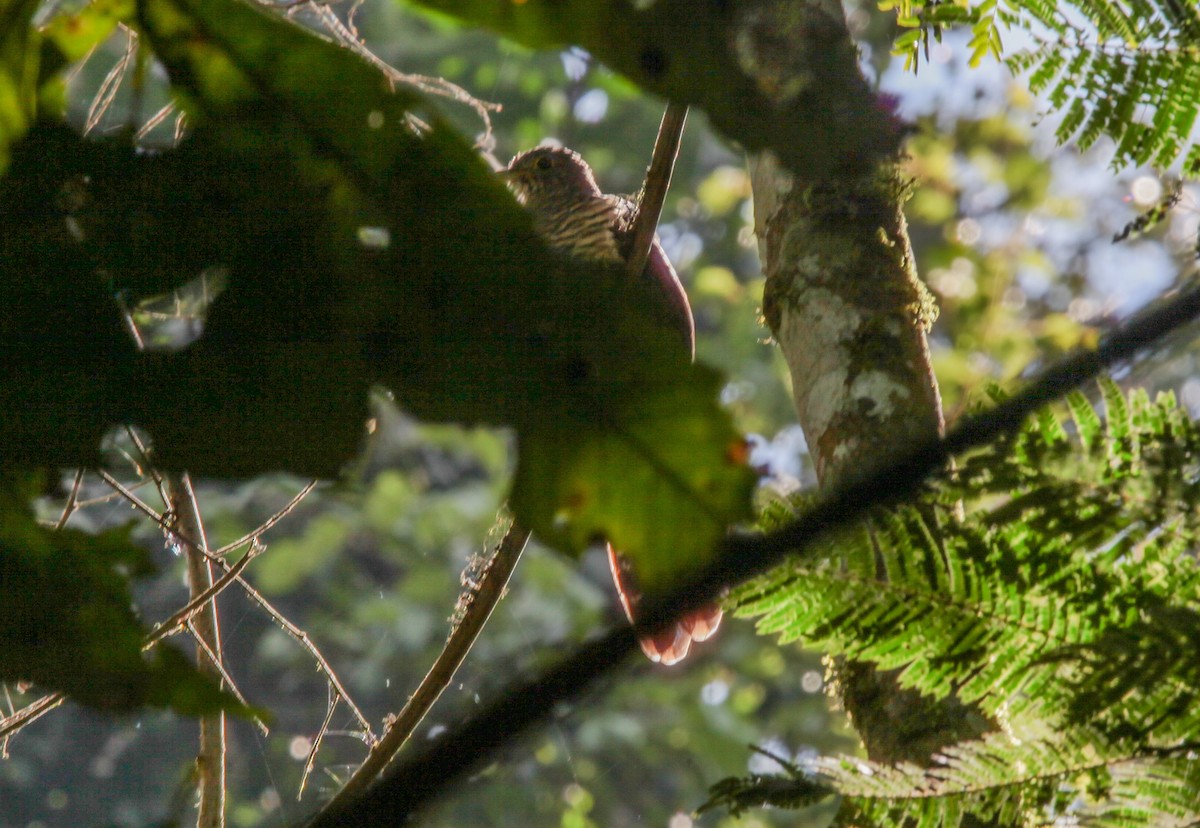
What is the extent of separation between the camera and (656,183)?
90.0 inches

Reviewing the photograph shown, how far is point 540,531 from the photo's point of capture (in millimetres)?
854

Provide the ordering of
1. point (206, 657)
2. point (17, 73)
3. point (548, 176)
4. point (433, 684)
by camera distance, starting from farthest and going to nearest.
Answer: point (548, 176)
point (206, 657)
point (433, 684)
point (17, 73)

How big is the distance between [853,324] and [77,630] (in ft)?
4.97

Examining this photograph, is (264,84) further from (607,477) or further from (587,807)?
(587,807)

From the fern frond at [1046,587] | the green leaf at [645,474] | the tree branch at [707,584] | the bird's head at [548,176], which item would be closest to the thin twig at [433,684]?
the fern frond at [1046,587]

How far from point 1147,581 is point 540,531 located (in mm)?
829

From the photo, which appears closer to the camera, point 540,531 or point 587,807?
point 540,531

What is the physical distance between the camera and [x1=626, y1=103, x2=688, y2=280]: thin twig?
205 centimetres

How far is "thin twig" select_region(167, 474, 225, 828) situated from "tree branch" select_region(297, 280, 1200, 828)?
148 cm

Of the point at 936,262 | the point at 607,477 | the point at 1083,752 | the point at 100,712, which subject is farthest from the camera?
the point at 936,262

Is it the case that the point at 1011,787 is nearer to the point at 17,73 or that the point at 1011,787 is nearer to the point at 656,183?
the point at 17,73

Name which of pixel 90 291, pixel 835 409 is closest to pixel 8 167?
pixel 90 291

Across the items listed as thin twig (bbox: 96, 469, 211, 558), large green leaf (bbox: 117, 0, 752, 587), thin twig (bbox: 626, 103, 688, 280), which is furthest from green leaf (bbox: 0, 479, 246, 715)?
thin twig (bbox: 626, 103, 688, 280)

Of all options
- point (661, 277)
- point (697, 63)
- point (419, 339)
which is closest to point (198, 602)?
point (419, 339)
